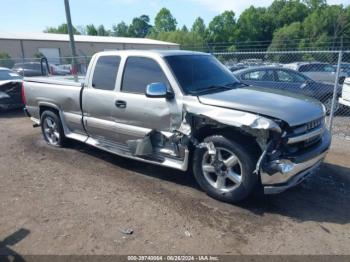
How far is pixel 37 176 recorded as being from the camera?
5.17 meters

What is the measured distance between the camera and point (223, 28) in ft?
306

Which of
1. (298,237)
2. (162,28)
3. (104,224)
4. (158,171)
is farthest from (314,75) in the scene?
(162,28)

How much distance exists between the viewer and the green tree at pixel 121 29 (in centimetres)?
11475

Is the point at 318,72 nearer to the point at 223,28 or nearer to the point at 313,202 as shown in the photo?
the point at 313,202

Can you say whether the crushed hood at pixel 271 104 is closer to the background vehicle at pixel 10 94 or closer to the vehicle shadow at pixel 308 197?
the vehicle shadow at pixel 308 197

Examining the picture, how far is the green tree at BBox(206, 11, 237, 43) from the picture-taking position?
8981 centimetres

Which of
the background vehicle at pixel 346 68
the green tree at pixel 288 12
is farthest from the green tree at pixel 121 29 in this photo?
the background vehicle at pixel 346 68

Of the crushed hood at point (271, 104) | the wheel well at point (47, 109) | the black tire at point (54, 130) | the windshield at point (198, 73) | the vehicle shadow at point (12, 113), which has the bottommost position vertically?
the vehicle shadow at point (12, 113)

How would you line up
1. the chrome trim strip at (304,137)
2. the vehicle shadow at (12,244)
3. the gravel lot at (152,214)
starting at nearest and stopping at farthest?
the vehicle shadow at (12,244)
the gravel lot at (152,214)
the chrome trim strip at (304,137)

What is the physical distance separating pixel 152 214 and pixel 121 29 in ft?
400

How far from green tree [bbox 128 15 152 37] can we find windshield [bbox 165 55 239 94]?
119283mm

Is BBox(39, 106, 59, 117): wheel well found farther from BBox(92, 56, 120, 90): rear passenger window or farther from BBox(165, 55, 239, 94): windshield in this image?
BBox(165, 55, 239, 94): windshield

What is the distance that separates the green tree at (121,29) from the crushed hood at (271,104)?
116481 mm

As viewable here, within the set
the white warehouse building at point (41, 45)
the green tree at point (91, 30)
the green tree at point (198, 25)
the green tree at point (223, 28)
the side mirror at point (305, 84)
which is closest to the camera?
the side mirror at point (305, 84)
